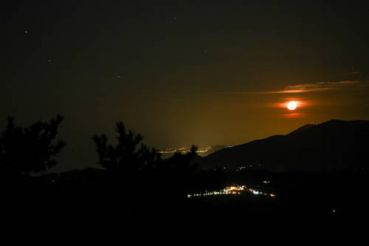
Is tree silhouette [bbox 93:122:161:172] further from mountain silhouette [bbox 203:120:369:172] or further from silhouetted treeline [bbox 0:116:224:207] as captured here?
mountain silhouette [bbox 203:120:369:172]

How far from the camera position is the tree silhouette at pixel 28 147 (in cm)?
1338

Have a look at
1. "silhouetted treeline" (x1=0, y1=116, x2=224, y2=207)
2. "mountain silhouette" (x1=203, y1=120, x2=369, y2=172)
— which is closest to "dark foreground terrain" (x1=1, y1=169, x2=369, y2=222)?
"silhouetted treeline" (x1=0, y1=116, x2=224, y2=207)

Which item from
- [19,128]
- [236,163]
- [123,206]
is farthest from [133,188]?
[236,163]

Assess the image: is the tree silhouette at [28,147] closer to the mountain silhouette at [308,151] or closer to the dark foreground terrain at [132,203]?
the dark foreground terrain at [132,203]

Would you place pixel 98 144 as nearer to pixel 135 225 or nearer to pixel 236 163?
pixel 135 225

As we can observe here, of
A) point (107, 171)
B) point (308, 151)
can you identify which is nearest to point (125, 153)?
point (107, 171)

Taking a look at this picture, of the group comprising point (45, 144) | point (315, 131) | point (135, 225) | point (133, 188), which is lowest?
point (135, 225)

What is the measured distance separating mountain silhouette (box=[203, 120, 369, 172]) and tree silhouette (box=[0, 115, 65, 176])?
2445 inches

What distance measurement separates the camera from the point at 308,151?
99.7m

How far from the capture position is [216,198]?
47.4ft

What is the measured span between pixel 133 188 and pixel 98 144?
5242 mm

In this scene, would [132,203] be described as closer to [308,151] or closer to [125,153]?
[125,153]

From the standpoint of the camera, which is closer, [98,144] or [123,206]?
[123,206]

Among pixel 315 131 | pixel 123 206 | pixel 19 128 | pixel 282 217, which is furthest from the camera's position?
pixel 315 131
